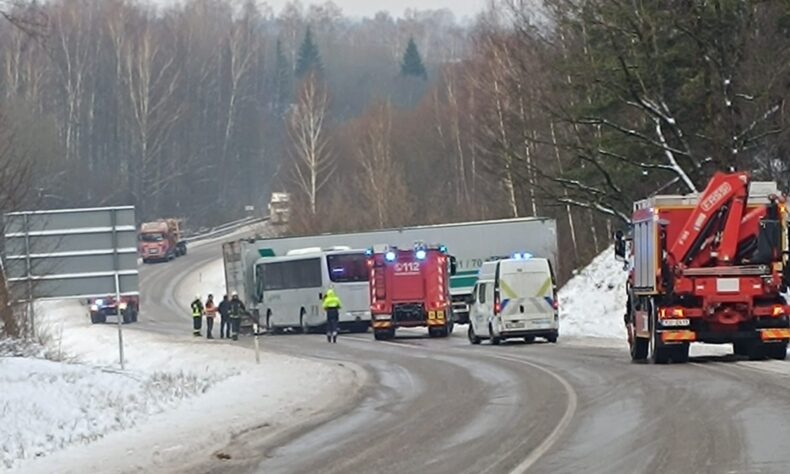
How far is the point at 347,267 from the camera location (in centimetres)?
5581

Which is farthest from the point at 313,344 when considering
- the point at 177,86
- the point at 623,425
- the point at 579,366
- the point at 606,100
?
the point at 177,86

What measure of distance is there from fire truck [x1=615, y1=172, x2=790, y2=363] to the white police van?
12.1 metres

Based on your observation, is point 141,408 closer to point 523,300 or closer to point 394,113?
point 523,300

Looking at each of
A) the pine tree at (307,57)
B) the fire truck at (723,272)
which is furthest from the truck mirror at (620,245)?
the pine tree at (307,57)

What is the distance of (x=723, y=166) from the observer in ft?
139

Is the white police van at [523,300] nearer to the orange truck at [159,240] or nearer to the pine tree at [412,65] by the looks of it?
the orange truck at [159,240]

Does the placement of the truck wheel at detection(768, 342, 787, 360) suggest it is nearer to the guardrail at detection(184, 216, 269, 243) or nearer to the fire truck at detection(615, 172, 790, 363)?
the fire truck at detection(615, 172, 790, 363)

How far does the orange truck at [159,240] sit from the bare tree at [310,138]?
9895 mm

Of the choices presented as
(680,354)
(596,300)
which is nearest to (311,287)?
(596,300)

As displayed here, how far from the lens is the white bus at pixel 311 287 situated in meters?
55.4

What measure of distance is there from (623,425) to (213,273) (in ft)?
285

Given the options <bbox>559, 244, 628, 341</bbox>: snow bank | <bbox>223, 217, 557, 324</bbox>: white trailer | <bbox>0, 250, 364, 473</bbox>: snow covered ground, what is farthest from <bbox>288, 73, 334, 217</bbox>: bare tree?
<bbox>0, 250, 364, 473</bbox>: snow covered ground

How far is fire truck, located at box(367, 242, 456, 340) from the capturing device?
47.5m

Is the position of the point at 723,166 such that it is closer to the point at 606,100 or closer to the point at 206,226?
the point at 606,100
